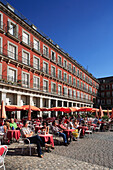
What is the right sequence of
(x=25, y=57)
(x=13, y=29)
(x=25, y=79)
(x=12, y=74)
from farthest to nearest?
(x=25, y=57) → (x=25, y=79) → (x=13, y=29) → (x=12, y=74)

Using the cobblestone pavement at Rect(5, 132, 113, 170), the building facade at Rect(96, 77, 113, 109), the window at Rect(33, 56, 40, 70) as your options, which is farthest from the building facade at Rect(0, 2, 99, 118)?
the building facade at Rect(96, 77, 113, 109)

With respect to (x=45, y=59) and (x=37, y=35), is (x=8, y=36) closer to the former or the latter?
(x=37, y=35)

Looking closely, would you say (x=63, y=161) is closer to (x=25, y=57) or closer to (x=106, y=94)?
(x=25, y=57)

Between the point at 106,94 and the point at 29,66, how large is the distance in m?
47.2

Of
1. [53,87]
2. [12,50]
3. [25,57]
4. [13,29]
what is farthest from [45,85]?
[13,29]

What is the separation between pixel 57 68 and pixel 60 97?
626 centimetres

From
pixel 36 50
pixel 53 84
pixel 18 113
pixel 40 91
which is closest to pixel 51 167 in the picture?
pixel 18 113

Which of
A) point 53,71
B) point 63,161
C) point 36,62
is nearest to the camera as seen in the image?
point 63,161

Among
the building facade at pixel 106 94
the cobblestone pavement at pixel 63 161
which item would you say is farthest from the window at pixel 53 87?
the building facade at pixel 106 94

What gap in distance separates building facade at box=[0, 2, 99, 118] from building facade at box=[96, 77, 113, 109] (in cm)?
2847

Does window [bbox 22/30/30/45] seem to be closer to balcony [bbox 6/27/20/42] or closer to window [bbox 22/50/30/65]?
balcony [bbox 6/27/20/42]

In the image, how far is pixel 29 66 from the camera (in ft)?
81.4

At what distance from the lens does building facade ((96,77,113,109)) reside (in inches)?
2485

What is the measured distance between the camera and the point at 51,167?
523cm
